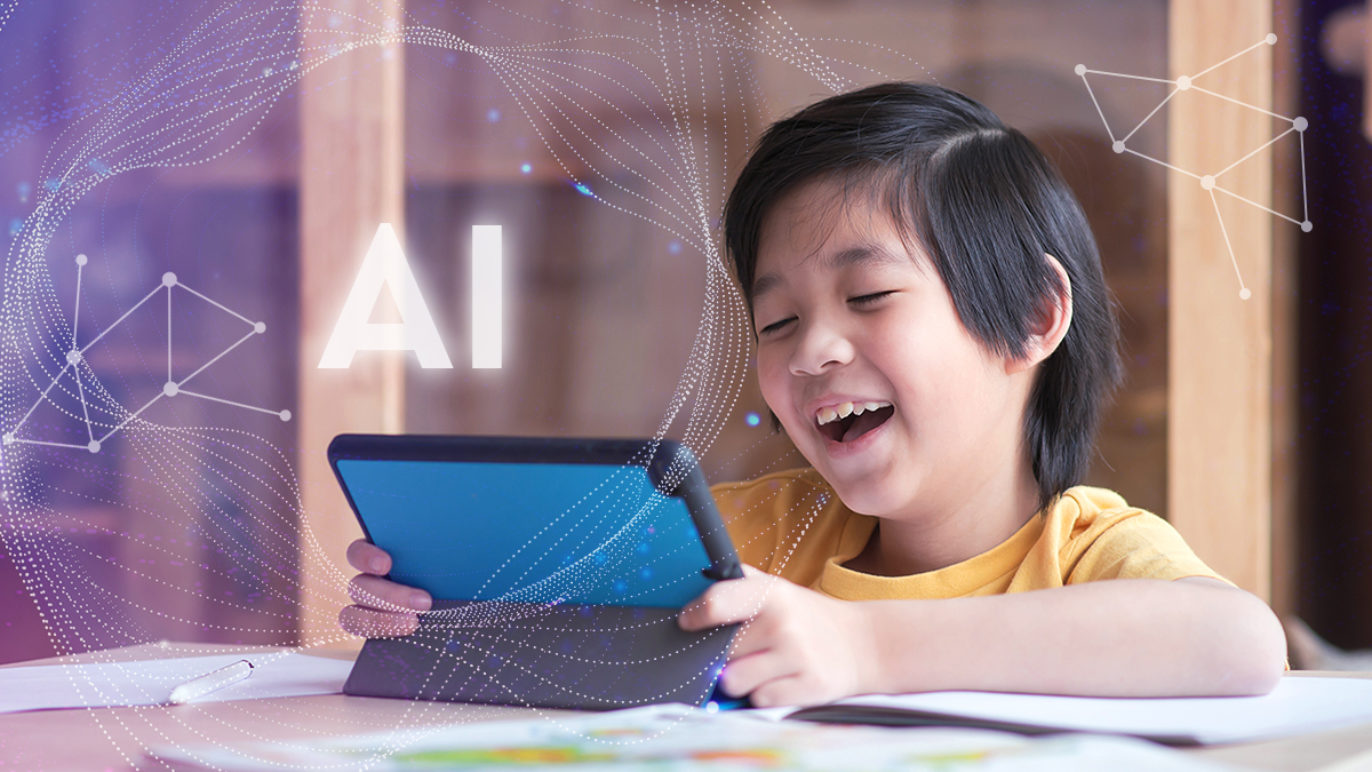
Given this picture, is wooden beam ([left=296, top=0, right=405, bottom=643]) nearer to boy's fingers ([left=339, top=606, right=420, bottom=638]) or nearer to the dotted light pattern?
the dotted light pattern

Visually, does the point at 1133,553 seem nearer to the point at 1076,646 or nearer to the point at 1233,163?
the point at 1076,646

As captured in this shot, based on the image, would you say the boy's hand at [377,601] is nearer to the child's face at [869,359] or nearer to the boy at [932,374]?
the boy at [932,374]

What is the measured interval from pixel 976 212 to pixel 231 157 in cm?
97

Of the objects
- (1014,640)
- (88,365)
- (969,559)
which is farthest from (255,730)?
(88,365)

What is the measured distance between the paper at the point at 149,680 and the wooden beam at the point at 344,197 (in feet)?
2.27

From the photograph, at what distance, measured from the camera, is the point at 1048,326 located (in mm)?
721

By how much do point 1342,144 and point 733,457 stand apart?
2.71 ft

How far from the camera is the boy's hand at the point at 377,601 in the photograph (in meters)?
0.53

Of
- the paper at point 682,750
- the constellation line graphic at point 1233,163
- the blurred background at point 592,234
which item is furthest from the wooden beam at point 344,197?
the paper at point 682,750

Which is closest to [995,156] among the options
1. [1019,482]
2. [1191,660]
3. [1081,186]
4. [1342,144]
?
[1019,482]

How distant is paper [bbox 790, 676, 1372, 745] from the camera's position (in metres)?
0.40

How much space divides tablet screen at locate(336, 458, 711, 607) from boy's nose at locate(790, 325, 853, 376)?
21 cm

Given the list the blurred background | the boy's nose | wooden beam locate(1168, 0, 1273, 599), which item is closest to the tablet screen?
the boy's nose

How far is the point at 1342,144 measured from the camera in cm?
131
